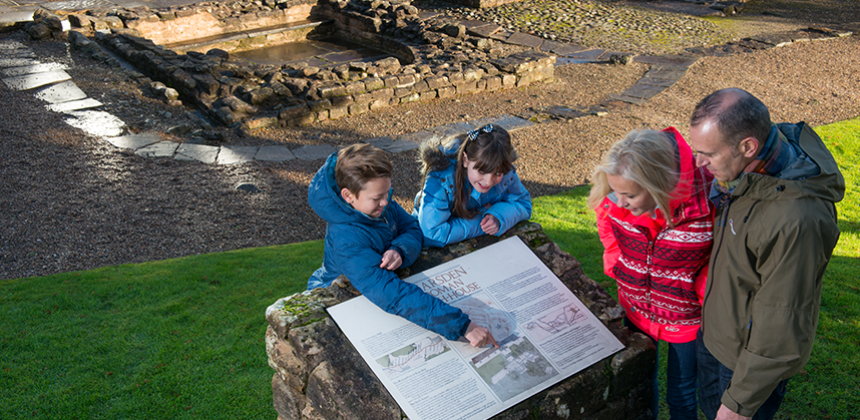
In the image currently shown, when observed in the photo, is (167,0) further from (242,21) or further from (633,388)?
(633,388)

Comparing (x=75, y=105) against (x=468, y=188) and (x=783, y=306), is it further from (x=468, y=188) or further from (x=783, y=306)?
(x=783, y=306)

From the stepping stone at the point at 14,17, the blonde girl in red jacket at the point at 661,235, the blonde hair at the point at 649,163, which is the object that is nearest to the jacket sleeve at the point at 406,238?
the blonde girl in red jacket at the point at 661,235

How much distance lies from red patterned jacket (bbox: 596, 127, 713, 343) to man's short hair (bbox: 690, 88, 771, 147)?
0.30 meters

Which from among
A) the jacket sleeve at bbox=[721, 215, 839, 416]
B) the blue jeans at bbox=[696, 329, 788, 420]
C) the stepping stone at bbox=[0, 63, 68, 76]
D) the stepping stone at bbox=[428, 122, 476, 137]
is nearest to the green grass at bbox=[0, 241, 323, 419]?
the blue jeans at bbox=[696, 329, 788, 420]

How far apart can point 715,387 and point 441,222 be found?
1596 mm

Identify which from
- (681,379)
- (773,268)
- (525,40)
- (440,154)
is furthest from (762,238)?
(525,40)

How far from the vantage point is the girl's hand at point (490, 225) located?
3033 mm

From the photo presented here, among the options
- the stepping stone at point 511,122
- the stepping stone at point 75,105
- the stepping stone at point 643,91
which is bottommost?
the stepping stone at point 511,122

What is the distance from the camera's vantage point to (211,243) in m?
6.45

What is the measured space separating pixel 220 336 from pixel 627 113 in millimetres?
9054

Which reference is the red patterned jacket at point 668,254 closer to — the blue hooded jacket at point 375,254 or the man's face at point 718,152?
the man's face at point 718,152

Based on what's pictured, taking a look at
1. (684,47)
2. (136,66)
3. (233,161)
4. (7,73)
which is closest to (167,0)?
(136,66)

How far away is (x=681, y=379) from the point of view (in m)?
2.78

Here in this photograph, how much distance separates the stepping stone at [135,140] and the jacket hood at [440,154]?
6.73 meters
